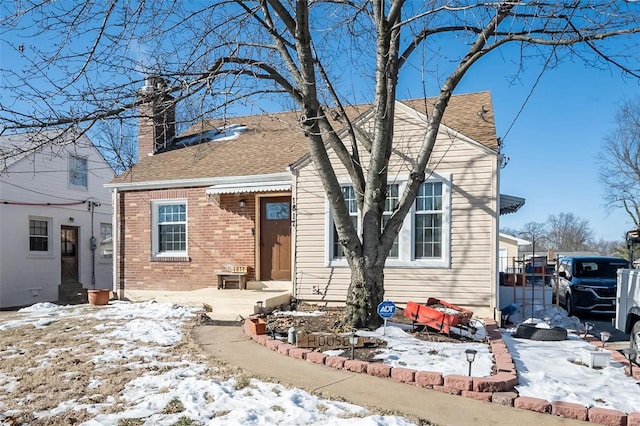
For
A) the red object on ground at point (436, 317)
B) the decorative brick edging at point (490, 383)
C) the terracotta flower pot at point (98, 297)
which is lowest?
the terracotta flower pot at point (98, 297)

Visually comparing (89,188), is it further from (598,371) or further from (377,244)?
(598,371)

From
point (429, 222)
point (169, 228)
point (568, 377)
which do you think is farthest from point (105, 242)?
point (568, 377)

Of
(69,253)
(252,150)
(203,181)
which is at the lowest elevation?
(69,253)

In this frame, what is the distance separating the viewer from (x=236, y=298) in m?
10.1

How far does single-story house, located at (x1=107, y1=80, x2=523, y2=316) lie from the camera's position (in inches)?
368

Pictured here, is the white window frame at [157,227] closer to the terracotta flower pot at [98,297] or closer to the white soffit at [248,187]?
the white soffit at [248,187]

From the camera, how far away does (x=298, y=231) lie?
34.8ft

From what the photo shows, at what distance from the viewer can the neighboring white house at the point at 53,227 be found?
51.9 ft

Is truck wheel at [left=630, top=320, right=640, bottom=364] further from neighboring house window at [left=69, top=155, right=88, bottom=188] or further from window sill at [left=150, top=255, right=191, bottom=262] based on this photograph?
neighboring house window at [left=69, top=155, right=88, bottom=188]

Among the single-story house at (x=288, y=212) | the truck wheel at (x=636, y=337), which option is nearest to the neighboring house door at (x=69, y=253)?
the single-story house at (x=288, y=212)

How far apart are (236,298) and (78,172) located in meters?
12.2

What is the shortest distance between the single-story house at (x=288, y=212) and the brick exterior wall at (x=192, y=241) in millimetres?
29

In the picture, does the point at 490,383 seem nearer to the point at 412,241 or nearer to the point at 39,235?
the point at 412,241

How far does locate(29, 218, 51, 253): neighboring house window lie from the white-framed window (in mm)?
6893
